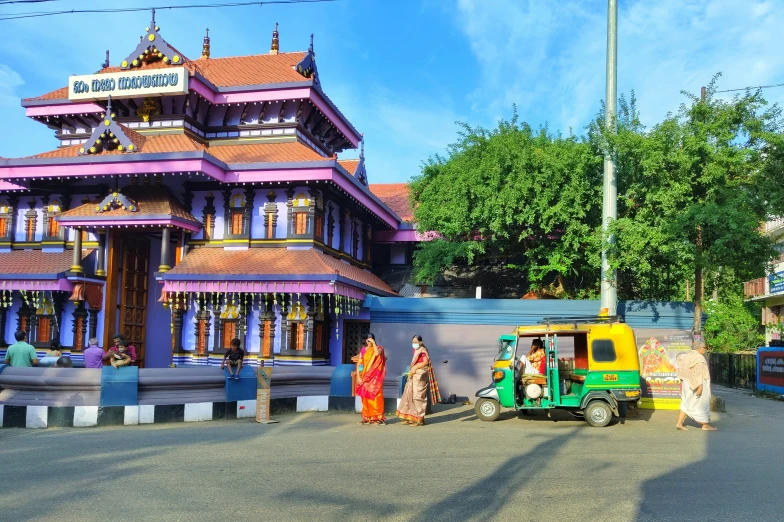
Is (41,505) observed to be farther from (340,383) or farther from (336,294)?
(336,294)

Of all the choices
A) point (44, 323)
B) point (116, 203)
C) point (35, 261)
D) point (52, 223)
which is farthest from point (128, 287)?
point (52, 223)

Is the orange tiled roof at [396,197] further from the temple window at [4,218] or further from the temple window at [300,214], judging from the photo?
the temple window at [4,218]

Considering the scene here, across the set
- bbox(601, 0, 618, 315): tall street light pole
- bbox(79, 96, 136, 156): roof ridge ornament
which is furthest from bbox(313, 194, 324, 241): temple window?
bbox(601, 0, 618, 315): tall street light pole

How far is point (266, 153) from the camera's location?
20.7 metres

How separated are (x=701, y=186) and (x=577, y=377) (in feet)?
18.8

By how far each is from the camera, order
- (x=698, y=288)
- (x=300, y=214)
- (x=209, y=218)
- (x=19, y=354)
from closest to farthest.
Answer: (x=19, y=354) < (x=698, y=288) < (x=300, y=214) < (x=209, y=218)

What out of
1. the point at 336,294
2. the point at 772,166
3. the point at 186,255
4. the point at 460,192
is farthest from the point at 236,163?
the point at 772,166

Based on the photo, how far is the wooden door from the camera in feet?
69.7

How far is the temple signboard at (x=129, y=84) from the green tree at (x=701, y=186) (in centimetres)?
1280

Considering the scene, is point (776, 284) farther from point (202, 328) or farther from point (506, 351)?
point (202, 328)

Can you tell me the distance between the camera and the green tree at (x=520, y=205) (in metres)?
17.7

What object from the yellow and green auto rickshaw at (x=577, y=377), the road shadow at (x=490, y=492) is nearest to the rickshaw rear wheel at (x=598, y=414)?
the yellow and green auto rickshaw at (x=577, y=377)

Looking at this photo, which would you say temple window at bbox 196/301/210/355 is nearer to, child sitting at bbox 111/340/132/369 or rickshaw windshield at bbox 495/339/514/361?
child sitting at bbox 111/340/132/369

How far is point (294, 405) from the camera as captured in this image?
14.1m
